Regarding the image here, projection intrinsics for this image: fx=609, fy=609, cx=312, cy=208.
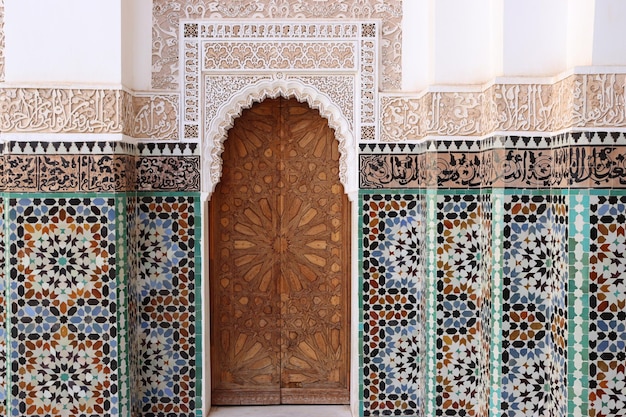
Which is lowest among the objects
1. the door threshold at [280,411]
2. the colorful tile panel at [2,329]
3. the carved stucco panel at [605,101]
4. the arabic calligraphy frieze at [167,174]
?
the door threshold at [280,411]

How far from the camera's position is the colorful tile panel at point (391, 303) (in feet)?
9.16

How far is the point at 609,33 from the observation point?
2.21 m

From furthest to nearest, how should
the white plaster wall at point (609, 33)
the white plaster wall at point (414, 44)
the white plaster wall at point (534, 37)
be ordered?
1. the white plaster wall at point (414, 44)
2. the white plaster wall at point (534, 37)
3. the white plaster wall at point (609, 33)

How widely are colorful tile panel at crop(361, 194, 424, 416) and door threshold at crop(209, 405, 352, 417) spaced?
0.80ft

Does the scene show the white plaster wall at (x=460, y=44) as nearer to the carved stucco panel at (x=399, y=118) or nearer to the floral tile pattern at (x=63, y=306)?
the carved stucco panel at (x=399, y=118)

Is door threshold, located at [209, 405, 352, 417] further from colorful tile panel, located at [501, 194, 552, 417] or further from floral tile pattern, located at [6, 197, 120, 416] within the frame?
colorful tile panel, located at [501, 194, 552, 417]

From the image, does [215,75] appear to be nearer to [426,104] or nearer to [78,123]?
[78,123]

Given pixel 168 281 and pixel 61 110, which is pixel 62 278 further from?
pixel 61 110

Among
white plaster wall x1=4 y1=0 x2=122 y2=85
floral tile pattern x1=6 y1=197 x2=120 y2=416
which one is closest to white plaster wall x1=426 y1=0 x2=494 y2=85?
white plaster wall x1=4 y1=0 x2=122 y2=85

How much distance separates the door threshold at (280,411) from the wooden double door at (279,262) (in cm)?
3

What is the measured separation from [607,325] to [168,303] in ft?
6.00

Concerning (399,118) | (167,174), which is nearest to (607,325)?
(399,118)

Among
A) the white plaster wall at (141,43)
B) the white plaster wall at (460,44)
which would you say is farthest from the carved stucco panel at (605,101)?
the white plaster wall at (141,43)

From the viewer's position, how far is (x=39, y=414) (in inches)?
100
